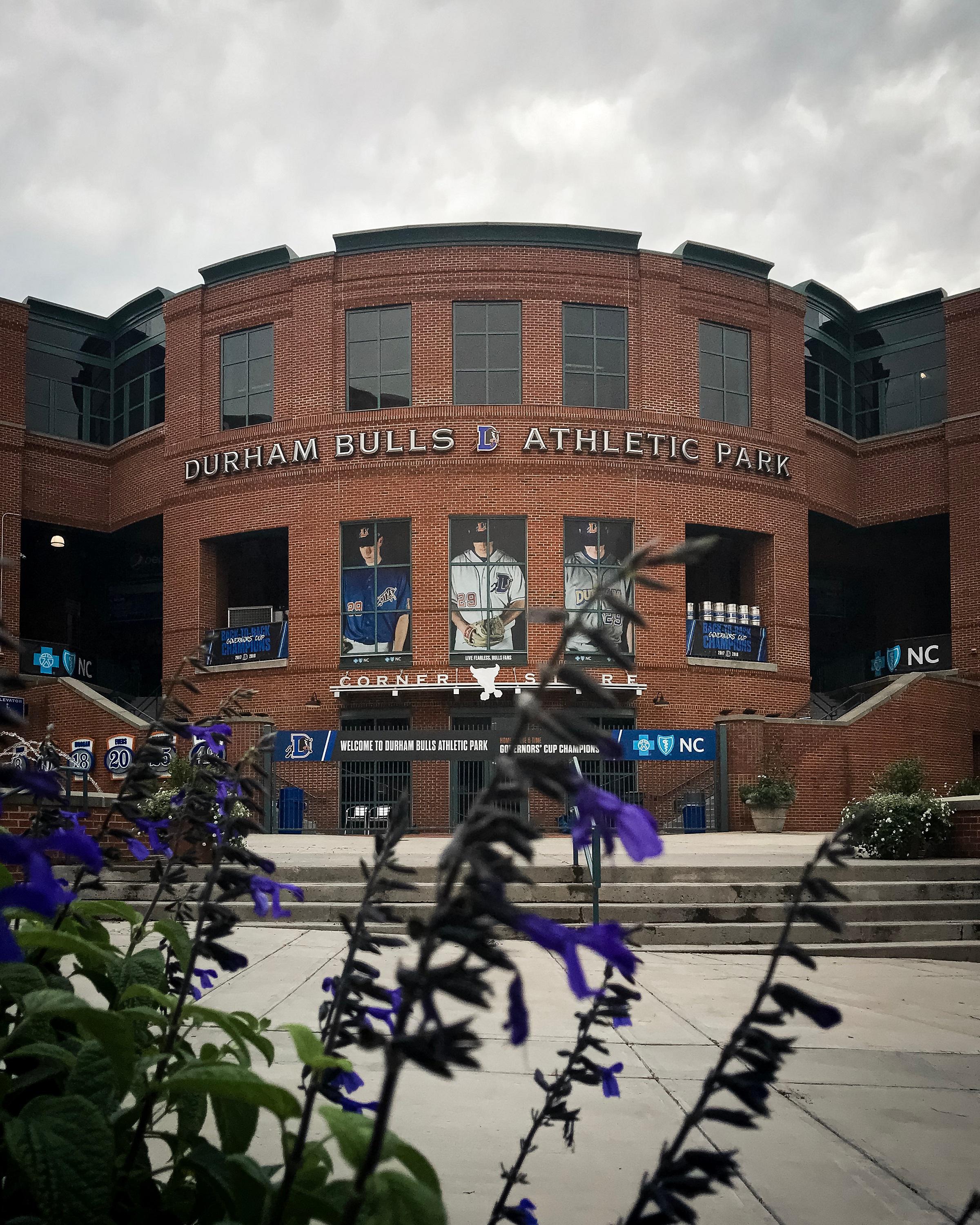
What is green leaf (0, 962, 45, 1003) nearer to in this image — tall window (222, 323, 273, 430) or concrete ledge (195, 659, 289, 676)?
concrete ledge (195, 659, 289, 676)

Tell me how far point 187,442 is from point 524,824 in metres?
30.0

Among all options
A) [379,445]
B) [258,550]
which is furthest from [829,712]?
[258,550]

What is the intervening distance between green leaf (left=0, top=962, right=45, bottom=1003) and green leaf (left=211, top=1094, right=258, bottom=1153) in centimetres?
41

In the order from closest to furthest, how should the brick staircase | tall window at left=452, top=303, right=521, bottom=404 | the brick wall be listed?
the brick staircase, the brick wall, tall window at left=452, top=303, right=521, bottom=404

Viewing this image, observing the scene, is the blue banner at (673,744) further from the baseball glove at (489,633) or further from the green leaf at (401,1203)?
the green leaf at (401,1203)

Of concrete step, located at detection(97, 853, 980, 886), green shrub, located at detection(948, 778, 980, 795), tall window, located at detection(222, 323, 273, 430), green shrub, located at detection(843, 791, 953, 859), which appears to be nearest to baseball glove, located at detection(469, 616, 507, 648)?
tall window, located at detection(222, 323, 273, 430)

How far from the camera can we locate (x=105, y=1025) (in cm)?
181

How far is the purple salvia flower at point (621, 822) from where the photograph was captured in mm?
1194

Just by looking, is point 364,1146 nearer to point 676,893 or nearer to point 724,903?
point 676,893

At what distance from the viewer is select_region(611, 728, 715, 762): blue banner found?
2394 cm

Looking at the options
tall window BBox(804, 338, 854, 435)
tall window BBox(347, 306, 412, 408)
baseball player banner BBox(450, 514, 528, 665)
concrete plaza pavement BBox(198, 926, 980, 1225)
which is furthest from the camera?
tall window BBox(804, 338, 854, 435)

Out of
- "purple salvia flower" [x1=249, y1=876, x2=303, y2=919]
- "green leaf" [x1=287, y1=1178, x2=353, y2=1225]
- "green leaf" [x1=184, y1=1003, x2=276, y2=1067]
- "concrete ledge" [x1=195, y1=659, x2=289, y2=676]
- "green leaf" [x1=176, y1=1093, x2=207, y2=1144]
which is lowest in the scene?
"green leaf" [x1=176, y1=1093, x2=207, y2=1144]

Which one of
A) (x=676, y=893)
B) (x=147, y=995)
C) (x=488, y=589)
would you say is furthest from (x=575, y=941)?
(x=488, y=589)

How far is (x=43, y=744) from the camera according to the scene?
6.38 metres
